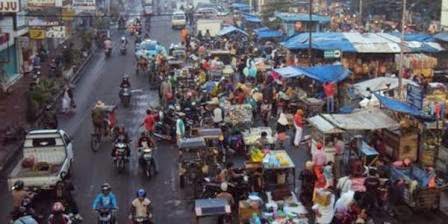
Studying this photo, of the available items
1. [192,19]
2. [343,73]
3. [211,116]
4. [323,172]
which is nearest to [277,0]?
[192,19]

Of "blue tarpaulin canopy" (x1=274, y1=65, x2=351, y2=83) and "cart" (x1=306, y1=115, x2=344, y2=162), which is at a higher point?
"blue tarpaulin canopy" (x1=274, y1=65, x2=351, y2=83)

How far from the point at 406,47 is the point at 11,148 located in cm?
2091

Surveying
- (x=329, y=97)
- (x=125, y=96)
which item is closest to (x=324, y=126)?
(x=329, y=97)

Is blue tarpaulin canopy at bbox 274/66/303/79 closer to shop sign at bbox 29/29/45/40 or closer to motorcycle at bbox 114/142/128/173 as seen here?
motorcycle at bbox 114/142/128/173

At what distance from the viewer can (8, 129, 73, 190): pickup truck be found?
16969 millimetres

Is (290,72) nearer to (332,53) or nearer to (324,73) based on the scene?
(324,73)

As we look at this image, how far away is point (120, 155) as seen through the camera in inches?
779

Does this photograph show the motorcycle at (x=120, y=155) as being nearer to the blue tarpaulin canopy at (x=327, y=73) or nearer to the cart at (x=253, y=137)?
the cart at (x=253, y=137)

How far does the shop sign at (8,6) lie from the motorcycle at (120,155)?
12380 mm

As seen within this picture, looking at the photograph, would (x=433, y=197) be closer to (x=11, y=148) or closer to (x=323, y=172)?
(x=323, y=172)

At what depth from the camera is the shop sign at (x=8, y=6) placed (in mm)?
29141

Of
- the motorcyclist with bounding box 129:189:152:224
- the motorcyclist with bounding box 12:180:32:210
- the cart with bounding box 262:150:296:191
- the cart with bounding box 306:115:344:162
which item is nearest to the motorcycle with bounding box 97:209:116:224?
the motorcyclist with bounding box 129:189:152:224

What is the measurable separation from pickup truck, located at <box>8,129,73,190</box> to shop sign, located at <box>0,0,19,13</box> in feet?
39.5

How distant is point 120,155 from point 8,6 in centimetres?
1269
